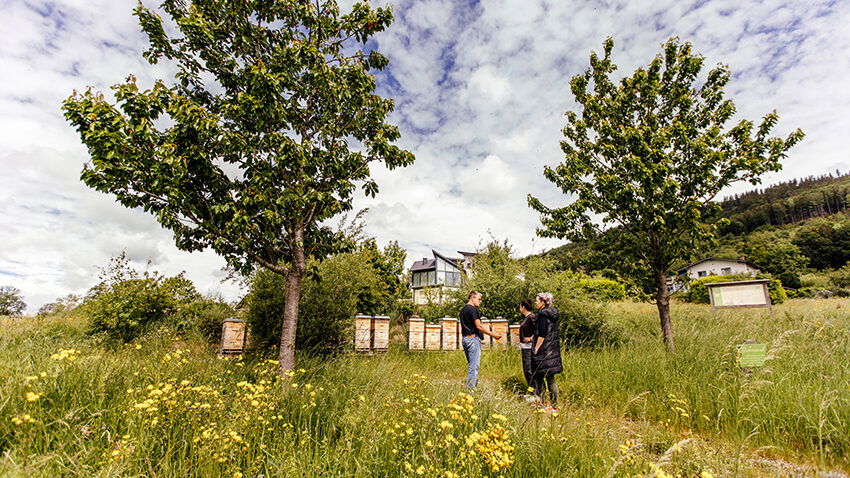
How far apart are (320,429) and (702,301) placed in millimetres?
31266

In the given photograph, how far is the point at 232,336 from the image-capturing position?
8.13 m

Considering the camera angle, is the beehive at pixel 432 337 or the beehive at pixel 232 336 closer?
the beehive at pixel 232 336

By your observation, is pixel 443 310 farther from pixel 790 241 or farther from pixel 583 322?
pixel 790 241

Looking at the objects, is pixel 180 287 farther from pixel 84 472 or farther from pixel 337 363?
pixel 84 472

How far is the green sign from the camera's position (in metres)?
4.86

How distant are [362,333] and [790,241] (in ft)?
252

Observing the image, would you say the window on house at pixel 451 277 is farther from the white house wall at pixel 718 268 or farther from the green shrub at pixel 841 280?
the green shrub at pixel 841 280

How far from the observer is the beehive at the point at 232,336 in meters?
8.05

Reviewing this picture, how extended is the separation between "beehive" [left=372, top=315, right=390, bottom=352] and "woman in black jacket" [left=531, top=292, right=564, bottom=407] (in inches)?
179

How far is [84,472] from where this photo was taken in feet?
7.59

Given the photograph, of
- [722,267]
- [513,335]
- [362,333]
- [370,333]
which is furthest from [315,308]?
[722,267]

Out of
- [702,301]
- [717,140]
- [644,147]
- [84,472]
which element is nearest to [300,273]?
[84,472]

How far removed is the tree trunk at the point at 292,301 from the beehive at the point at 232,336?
113 inches

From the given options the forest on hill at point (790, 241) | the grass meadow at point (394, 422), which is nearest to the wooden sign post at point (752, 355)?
the grass meadow at point (394, 422)
